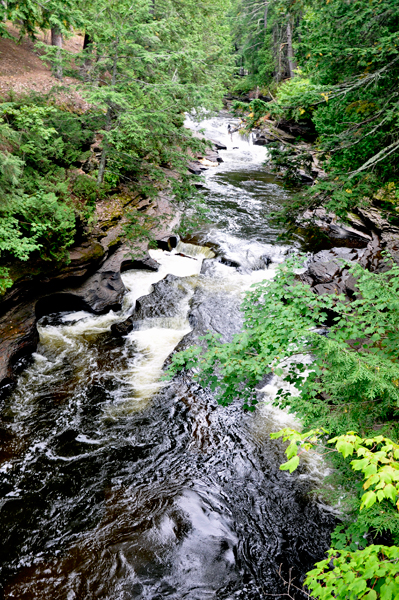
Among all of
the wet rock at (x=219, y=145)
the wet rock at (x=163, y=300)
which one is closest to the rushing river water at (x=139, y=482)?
the wet rock at (x=163, y=300)

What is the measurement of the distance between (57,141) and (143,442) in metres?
8.14

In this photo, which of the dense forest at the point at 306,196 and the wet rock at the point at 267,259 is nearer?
the dense forest at the point at 306,196

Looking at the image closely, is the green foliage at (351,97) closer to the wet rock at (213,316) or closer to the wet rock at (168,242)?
the wet rock at (213,316)

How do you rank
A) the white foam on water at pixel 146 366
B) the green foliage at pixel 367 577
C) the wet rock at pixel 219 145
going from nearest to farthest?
the green foliage at pixel 367 577 < the white foam on water at pixel 146 366 < the wet rock at pixel 219 145

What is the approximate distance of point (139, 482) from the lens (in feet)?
Answer: 18.3

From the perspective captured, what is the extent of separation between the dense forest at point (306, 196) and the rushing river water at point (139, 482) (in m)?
0.68

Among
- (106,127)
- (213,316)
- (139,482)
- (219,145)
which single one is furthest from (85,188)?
(219,145)

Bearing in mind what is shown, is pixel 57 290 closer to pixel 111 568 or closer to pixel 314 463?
pixel 111 568

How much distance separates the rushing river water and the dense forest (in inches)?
26.6

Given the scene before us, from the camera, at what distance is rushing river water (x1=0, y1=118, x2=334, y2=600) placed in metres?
4.39

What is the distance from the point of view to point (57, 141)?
9.17m

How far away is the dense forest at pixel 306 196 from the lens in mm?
3025

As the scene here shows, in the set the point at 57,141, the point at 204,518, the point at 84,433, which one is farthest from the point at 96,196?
the point at 204,518

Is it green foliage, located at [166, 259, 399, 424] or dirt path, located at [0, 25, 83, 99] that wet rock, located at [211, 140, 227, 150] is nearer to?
dirt path, located at [0, 25, 83, 99]
